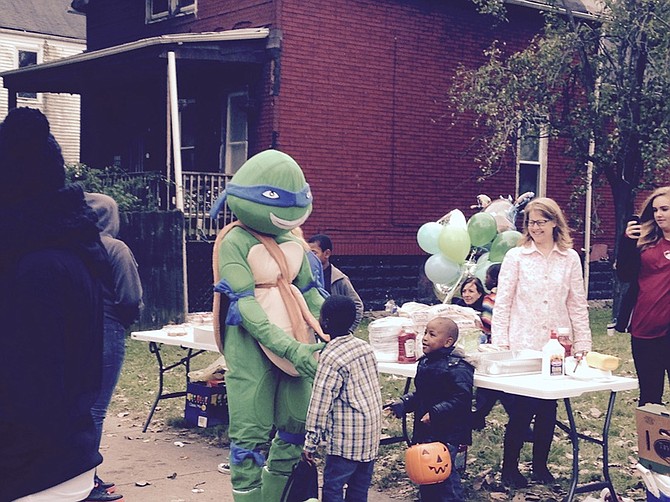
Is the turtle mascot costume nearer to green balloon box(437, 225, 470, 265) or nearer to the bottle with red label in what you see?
the bottle with red label

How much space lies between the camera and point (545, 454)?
6.64m

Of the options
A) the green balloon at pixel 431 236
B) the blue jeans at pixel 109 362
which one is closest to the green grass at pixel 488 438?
the green balloon at pixel 431 236

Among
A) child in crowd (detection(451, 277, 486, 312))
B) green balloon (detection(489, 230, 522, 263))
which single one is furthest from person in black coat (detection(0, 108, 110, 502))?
green balloon (detection(489, 230, 522, 263))

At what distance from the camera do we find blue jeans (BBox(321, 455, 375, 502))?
5192 millimetres

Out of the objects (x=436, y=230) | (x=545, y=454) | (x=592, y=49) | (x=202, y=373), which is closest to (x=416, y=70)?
(x=592, y=49)

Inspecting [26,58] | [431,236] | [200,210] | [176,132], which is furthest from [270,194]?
[26,58]

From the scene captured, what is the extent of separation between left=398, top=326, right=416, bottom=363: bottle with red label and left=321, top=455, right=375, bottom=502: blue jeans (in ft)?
4.13

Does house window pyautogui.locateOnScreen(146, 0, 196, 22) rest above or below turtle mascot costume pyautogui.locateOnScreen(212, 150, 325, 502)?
above

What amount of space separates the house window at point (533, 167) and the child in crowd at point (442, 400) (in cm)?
1376

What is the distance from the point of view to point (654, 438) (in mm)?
5086

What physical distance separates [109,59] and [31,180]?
14.3 meters

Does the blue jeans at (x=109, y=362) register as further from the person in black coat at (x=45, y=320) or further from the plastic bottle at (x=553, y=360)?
the person in black coat at (x=45, y=320)

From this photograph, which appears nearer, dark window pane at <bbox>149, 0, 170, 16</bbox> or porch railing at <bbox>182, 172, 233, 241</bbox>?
porch railing at <bbox>182, 172, 233, 241</bbox>

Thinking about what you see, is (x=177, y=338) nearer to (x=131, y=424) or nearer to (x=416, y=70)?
(x=131, y=424)
